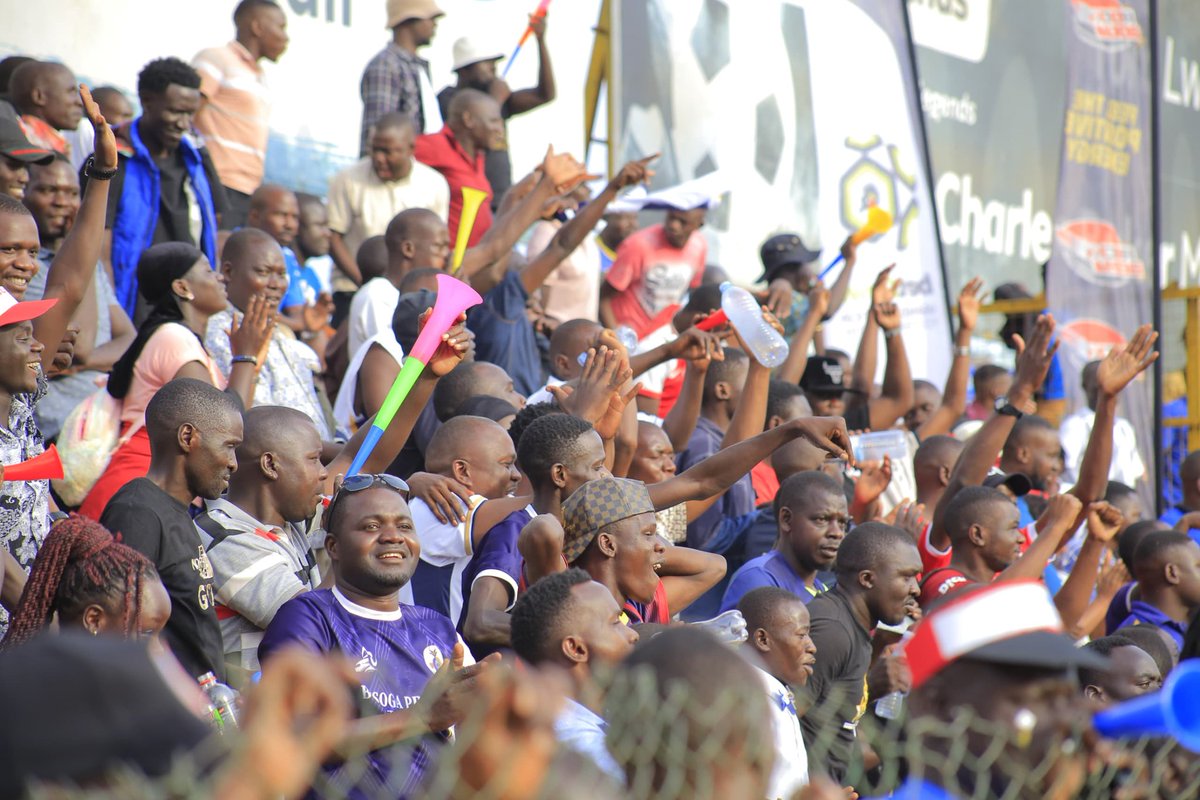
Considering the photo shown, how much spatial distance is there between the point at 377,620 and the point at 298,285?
455 cm

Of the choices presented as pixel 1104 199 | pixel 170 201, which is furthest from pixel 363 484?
pixel 1104 199

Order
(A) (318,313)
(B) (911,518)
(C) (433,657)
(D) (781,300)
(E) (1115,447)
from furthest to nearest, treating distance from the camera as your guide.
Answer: (E) (1115,447) < (D) (781,300) < (A) (318,313) < (B) (911,518) < (C) (433,657)

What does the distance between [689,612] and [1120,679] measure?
1.81 m

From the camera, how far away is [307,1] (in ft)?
34.4

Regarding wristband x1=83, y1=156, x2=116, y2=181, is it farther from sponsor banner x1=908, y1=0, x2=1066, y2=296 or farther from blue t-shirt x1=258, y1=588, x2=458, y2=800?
sponsor banner x1=908, y1=0, x2=1066, y2=296

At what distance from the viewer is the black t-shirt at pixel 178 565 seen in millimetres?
4332

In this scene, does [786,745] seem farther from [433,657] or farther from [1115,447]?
[1115,447]

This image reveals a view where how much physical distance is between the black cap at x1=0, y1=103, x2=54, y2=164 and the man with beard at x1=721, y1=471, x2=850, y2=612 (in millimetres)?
3175

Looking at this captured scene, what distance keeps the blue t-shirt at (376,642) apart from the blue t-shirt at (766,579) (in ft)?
5.78

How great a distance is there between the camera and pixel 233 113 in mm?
8953

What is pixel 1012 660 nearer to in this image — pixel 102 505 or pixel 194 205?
pixel 102 505

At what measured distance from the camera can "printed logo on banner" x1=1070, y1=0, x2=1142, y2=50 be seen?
502 inches

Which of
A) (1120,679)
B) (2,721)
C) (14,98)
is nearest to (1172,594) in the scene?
(1120,679)

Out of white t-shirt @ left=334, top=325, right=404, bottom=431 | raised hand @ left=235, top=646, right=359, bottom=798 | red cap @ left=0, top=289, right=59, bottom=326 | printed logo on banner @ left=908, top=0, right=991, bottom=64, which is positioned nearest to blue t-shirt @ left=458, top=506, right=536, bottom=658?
white t-shirt @ left=334, top=325, right=404, bottom=431
